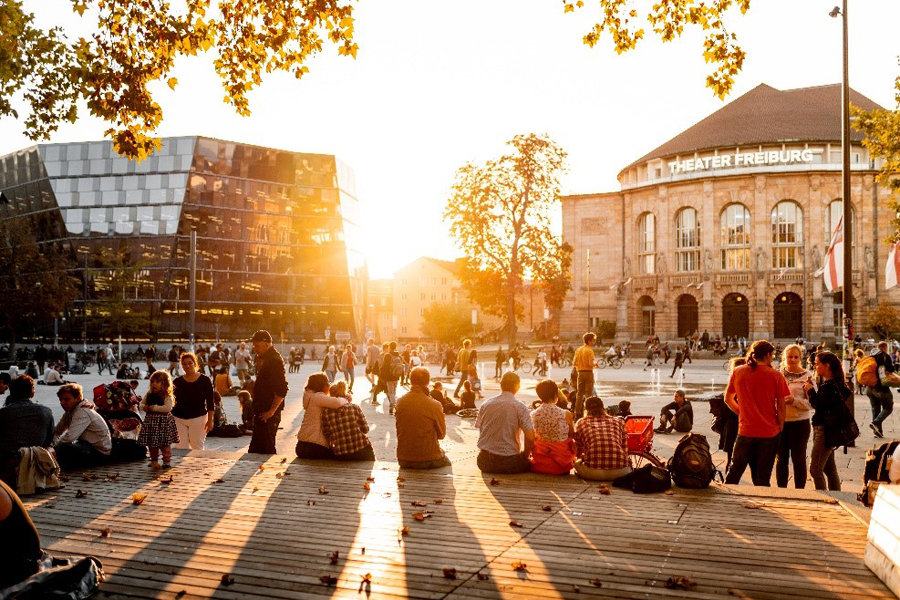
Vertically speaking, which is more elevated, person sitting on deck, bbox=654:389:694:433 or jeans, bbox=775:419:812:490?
jeans, bbox=775:419:812:490

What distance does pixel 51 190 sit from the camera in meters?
72.2

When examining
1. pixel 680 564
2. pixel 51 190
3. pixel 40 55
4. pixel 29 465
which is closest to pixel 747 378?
pixel 680 564

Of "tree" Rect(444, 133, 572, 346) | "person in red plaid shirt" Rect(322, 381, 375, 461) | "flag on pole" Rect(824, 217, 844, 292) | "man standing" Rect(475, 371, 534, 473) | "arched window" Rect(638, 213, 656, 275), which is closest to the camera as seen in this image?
"man standing" Rect(475, 371, 534, 473)

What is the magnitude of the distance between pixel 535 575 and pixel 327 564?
61.4 inches

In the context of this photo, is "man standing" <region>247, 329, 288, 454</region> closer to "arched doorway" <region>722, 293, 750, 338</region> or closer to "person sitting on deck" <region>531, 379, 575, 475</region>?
"person sitting on deck" <region>531, 379, 575, 475</region>

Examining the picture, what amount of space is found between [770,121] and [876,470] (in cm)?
7390

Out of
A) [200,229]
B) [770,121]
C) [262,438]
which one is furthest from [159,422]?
[770,121]

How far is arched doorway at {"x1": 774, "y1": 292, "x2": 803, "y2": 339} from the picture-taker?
6944cm

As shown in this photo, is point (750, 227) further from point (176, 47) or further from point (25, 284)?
point (176, 47)

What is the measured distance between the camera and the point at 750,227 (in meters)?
70.6

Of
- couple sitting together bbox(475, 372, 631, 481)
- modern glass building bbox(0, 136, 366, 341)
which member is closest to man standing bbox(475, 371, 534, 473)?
couple sitting together bbox(475, 372, 631, 481)

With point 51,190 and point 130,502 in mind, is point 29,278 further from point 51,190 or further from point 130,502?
point 130,502

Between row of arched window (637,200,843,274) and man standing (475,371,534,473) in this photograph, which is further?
row of arched window (637,200,843,274)

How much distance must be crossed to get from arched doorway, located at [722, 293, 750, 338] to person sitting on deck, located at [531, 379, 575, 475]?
65.3 meters
